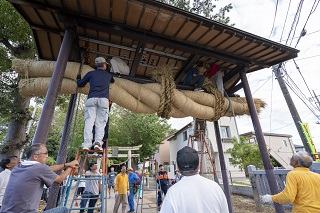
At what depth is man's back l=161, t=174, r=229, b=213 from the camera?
1.40 metres

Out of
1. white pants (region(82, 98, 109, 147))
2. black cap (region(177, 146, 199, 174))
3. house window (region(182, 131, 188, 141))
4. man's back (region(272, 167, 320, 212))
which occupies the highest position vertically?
house window (region(182, 131, 188, 141))

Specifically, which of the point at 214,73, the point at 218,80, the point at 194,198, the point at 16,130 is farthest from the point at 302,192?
the point at 16,130

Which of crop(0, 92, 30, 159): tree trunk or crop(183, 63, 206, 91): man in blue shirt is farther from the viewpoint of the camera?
crop(0, 92, 30, 159): tree trunk

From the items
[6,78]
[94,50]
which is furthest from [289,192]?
[6,78]

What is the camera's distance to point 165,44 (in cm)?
406

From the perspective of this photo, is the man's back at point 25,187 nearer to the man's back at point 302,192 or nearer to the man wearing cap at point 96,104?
the man wearing cap at point 96,104

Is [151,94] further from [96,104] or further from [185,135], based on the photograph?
[185,135]

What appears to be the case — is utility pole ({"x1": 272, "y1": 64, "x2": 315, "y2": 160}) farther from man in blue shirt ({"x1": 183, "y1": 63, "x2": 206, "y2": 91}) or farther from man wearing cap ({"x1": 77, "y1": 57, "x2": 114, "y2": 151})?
man wearing cap ({"x1": 77, "y1": 57, "x2": 114, "y2": 151})

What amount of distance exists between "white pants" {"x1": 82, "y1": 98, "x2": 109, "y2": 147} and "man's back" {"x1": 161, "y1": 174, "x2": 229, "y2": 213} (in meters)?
2.01

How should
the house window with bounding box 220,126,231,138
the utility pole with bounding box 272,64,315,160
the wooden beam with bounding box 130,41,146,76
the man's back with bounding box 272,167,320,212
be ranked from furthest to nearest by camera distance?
1. the house window with bounding box 220,126,231,138
2. the utility pole with bounding box 272,64,315,160
3. the wooden beam with bounding box 130,41,146,76
4. the man's back with bounding box 272,167,320,212

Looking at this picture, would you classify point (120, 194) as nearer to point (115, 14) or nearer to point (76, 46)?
point (76, 46)

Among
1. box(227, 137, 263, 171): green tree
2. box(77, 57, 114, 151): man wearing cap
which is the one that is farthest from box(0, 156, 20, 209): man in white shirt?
box(227, 137, 263, 171): green tree

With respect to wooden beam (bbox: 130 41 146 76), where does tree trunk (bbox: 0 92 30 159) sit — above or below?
below

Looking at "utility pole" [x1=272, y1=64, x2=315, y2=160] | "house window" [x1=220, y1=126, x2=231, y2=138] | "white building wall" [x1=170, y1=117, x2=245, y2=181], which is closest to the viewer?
"utility pole" [x1=272, y1=64, x2=315, y2=160]
